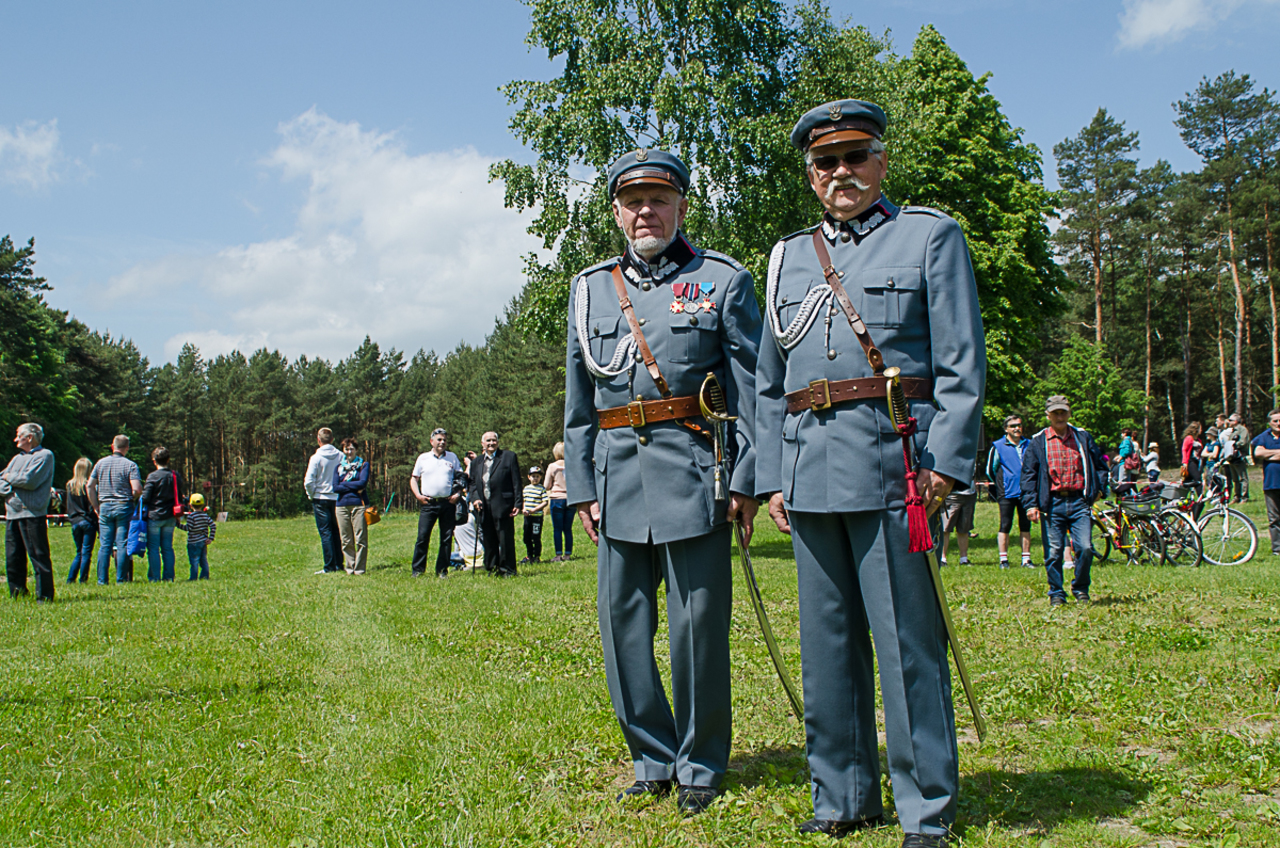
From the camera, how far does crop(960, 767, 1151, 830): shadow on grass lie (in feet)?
11.5

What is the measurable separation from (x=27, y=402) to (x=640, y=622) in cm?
5183

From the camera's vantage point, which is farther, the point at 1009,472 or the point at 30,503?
the point at 1009,472

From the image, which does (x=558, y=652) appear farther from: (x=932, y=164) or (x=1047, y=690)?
(x=932, y=164)

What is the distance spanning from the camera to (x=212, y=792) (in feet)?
13.0

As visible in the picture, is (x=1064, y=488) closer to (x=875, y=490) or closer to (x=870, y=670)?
(x=870, y=670)

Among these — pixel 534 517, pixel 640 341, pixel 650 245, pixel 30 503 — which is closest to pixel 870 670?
pixel 640 341

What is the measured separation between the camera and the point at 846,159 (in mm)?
3344

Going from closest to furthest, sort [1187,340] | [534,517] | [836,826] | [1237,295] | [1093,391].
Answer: [836,826] → [534,517] → [1093,391] → [1237,295] → [1187,340]

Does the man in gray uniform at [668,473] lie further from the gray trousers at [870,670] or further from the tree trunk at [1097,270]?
the tree trunk at [1097,270]

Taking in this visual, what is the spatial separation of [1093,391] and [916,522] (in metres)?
40.4

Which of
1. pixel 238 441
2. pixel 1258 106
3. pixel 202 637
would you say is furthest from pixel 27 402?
pixel 1258 106

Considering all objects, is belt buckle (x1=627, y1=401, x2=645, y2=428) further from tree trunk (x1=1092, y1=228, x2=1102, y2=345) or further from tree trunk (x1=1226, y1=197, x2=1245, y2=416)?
tree trunk (x1=1092, y1=228, x2=1102, y2=345)

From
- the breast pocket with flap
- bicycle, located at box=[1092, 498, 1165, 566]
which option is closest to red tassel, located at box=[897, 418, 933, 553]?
the breast pocket with flap

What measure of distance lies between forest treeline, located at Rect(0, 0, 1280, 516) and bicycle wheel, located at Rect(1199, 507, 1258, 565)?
8629 millimetres
